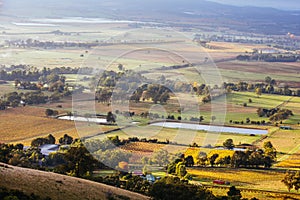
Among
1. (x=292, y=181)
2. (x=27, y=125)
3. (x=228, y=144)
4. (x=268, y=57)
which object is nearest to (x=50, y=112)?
(x=27, y=125)

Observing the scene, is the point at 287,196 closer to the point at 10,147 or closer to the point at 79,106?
the point at 10,147

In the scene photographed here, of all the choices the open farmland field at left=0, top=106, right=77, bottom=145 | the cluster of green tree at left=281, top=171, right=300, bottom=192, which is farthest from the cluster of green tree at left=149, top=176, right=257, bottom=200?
the open farmland field at left=0, top=106, right=77, bottom=145

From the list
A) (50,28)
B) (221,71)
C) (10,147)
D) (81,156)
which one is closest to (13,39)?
(50,28)

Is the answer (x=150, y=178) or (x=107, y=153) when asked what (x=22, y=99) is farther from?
(x=150, y=178)

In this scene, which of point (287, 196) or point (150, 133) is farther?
point (150, 133)

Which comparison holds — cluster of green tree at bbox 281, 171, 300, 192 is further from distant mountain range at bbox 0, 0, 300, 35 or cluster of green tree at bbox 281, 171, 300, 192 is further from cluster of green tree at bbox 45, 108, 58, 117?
distant mountain range at bbox 0, 0, 300, 35

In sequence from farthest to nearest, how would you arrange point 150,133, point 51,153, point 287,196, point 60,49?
point 60,49, point 150,133, point 51,153, point 287,196

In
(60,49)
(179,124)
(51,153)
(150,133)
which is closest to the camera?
(51,153)
